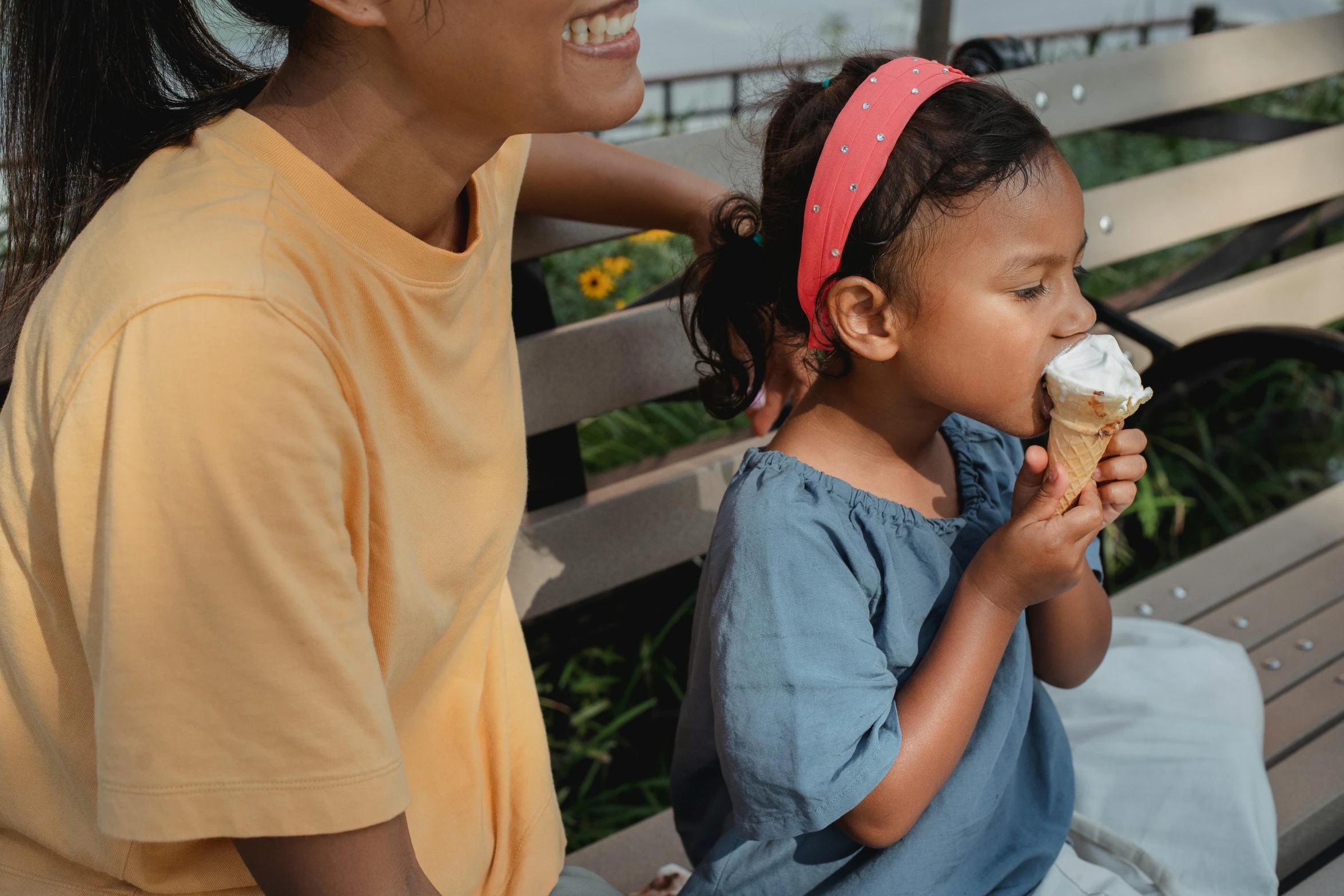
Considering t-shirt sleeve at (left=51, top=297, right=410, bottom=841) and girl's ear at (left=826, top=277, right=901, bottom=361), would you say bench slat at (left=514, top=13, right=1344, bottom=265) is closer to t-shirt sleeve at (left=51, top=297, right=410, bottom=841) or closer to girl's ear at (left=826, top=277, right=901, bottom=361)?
girl's ear at (left=826, top=277, right=901, bottom=361)

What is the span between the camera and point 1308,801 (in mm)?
1765

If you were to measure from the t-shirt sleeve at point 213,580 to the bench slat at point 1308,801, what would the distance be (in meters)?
1.42

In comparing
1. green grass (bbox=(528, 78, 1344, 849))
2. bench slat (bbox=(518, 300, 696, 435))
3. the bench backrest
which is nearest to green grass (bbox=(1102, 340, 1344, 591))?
green grass (bbox=(528, 78, 1344, 849))

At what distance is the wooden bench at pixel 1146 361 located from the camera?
1899 millimetres

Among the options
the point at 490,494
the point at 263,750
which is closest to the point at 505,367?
the point at 490,494

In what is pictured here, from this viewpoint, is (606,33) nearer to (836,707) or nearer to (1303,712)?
(836,707)

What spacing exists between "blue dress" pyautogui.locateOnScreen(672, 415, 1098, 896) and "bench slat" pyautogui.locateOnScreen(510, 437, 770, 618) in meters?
0.45

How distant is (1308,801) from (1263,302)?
1760 mm

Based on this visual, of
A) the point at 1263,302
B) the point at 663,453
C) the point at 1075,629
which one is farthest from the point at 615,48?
the point at 1263,302

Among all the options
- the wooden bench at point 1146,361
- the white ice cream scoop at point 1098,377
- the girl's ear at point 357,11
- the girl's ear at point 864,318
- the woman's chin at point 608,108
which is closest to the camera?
the girl's ear at point 357,11

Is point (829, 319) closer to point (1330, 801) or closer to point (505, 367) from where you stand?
point (505, 367)

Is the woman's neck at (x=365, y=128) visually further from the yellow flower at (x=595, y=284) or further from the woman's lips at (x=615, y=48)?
the yellow flower at (x=595, y=284)

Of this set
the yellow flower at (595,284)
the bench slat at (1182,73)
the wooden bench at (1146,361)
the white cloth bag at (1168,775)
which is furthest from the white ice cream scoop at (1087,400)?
the yellow flower at (595,284)

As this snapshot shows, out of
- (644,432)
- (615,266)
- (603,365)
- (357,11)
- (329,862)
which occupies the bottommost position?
(644,432)
